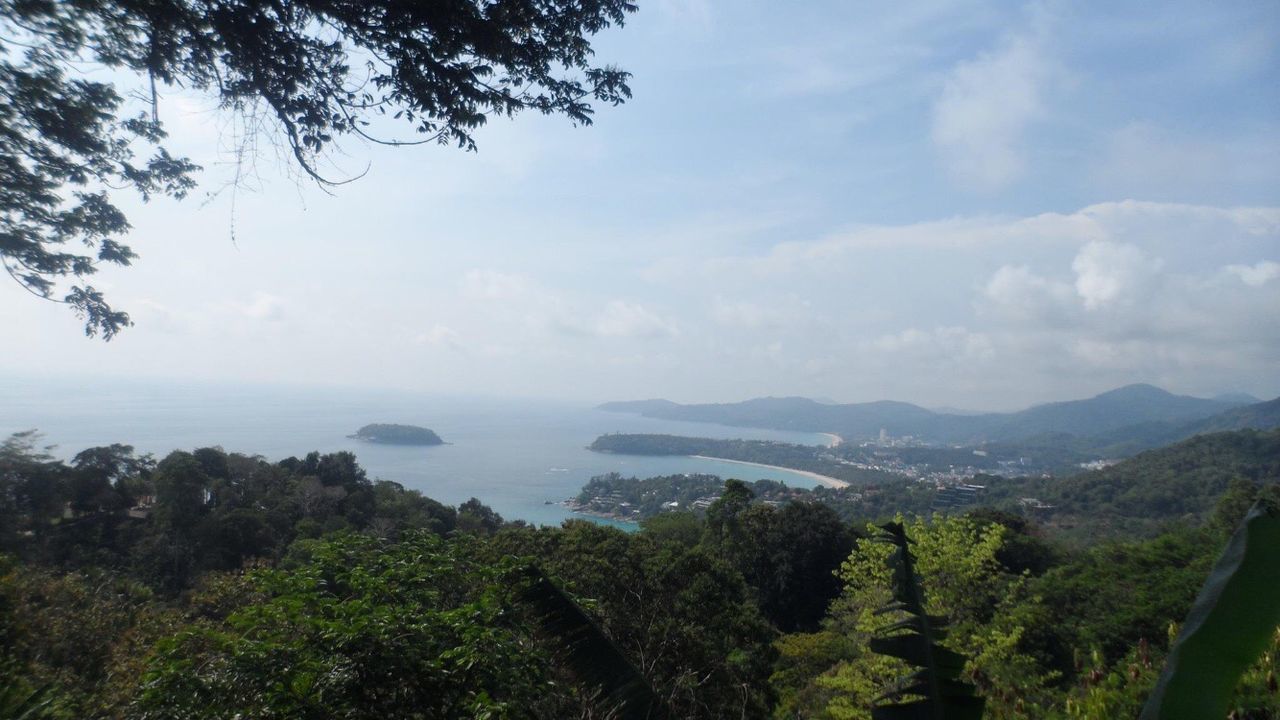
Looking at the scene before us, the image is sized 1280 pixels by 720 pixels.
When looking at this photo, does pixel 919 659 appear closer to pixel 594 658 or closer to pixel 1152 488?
pixel 594 658

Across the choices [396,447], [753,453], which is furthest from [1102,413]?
[396,447]

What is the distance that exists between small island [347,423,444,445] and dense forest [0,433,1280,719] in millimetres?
20540

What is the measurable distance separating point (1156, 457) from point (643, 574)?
2570 inches

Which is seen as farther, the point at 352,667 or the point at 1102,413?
the point at 1102,413

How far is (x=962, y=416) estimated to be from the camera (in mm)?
173375

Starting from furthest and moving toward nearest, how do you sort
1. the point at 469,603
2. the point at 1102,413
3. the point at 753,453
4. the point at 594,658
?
the point at 1102,413, the point at 753,453, the point at 469,603, the point at 594,658

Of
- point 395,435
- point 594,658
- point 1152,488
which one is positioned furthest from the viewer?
point 395,435

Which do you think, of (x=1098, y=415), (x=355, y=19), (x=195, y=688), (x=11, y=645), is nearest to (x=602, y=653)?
(x=195, y=688)

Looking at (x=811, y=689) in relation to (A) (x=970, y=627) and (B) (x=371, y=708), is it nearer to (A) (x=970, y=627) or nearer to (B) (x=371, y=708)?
(A) (x=970, y=627)

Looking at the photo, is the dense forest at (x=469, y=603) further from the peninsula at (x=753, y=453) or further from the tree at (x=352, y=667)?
the peninsula at (x=753, y=453)

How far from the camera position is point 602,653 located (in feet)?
11.6

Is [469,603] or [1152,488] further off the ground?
[469,603]

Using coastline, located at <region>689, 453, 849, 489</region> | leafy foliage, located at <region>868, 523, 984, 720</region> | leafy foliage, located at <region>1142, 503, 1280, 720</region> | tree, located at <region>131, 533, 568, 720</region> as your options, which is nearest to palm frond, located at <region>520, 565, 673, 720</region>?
tree, located at <region>131, 533, 568, 720</region>

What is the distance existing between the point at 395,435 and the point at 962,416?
6636 inches
